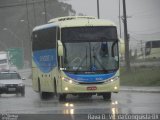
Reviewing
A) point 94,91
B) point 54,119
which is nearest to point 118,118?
point 54,119

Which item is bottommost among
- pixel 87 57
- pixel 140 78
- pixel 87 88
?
pixel 140 78

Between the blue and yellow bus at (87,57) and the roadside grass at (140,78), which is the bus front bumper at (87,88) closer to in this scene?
the blue and yellow bus at (87,57)

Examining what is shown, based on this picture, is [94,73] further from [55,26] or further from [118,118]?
[118,118]

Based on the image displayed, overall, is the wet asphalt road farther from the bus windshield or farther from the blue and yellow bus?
the bus windshield

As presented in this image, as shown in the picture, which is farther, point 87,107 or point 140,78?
point 140,78

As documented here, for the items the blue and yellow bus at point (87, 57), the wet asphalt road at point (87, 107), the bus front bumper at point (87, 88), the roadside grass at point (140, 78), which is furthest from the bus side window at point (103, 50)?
the roadside grass at point (140, 78)

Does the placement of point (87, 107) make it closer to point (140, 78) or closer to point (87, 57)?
point (87, 57)

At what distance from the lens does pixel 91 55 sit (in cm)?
3039

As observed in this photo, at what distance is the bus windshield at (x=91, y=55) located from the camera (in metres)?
30.3

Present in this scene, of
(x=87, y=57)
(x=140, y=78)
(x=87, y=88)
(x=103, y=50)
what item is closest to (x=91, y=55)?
(x=87, y=57)

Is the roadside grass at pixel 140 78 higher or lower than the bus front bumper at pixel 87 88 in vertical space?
lower

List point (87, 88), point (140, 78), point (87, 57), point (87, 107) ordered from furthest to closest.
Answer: point (140, 78)
point (87, 57)
point (87, 88)
point (87, 107)

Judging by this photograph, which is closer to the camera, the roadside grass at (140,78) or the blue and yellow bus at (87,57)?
the blue and yellow bus at (87,57)

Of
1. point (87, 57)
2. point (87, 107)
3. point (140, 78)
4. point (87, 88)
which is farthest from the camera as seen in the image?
point (140, 78)
